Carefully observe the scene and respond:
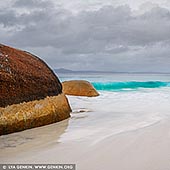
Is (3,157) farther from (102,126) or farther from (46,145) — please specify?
(102,126)

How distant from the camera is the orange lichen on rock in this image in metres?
4.30

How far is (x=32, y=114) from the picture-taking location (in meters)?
4.76

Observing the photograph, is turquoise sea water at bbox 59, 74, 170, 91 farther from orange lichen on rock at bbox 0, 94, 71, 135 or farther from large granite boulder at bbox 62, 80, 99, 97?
orange lichen on rock at bbox 0, 94, 71, 135

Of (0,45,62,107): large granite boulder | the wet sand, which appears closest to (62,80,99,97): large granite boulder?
(0,45,62,107): large granite boulder

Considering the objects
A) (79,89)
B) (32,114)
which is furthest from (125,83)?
(32,114)

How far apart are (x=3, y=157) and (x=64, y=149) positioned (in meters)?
0.65

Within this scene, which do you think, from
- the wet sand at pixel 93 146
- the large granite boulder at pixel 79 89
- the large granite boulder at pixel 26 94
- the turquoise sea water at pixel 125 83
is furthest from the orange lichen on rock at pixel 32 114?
the turquoise sea water at pixel 125 83

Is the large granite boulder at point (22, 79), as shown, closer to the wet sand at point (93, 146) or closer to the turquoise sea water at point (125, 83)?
the wet sand at point (93, 146)

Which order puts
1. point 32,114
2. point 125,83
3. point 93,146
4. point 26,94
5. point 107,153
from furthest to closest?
point 125,83 → point 26,94 → point 32,114 → point 93,146 → point 107,153

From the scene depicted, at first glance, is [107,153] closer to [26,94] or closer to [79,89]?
[26,94]

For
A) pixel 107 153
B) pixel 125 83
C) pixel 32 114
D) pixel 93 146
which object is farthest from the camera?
pixel 125 83

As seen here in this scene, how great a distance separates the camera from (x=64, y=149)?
3510 mm

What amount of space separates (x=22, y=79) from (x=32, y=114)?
22.9 inches

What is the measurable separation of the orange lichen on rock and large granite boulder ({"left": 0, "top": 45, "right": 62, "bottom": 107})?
0.10 meters
